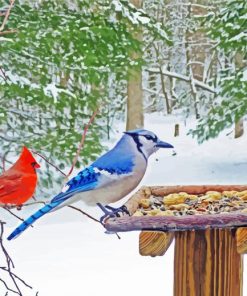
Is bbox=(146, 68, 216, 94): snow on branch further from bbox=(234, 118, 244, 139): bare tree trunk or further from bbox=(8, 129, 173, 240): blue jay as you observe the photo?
bbox=(8, 129, 173, 240): blue jay

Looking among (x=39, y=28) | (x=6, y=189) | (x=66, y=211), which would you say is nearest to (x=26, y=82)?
(x=39, y=28)

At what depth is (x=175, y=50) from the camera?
2.58 meters

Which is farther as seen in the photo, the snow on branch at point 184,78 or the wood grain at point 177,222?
the snow on branch at point 184,78

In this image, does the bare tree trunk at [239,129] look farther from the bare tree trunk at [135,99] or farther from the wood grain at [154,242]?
the wood grain at [154,242]

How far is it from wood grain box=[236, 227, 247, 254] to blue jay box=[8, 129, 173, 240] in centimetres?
11

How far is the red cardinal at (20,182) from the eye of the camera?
2.44 feet

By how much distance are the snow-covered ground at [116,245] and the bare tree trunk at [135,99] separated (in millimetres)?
43

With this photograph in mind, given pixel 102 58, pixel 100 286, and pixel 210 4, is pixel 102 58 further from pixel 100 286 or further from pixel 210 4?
pixel 100 286

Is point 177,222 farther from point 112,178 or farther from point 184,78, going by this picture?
point 184,78

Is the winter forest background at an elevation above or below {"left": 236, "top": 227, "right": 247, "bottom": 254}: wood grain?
above

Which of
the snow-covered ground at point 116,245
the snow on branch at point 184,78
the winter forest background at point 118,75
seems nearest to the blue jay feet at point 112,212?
the snow-covered ground at point 116,245

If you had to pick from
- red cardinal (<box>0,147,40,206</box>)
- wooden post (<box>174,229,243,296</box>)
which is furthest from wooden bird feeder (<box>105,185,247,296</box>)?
red cardinal (<box>0,147,40,206</box>)

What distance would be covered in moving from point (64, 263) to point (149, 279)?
0.32 m

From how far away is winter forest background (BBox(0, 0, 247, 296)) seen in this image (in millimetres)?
2410
